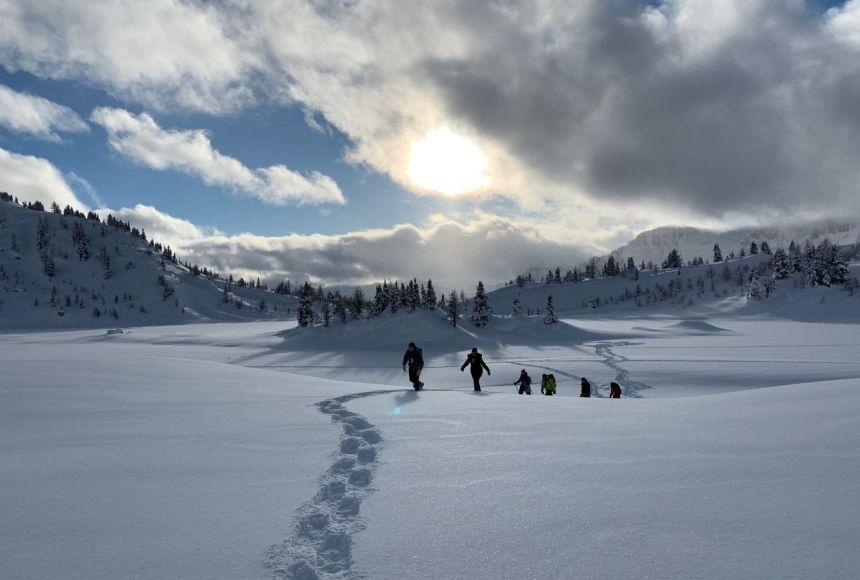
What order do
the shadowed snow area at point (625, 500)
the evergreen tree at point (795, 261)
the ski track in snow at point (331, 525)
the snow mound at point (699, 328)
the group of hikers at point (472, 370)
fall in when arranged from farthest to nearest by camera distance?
the evergreen tree at point (795, 261) < the snow mound at point (699, 328) < the group of hikers at point (472, 370) < the ski track in snow at point (331, 525) < the shadowed snow area at point (625, 500)

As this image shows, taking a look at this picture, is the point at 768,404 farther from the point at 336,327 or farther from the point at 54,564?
the point at 336,327

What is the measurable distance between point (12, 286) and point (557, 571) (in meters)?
257

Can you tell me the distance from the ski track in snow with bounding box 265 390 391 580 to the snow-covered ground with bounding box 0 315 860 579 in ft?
0.08

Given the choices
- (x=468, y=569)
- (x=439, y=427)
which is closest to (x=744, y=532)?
(x=468, y=569)

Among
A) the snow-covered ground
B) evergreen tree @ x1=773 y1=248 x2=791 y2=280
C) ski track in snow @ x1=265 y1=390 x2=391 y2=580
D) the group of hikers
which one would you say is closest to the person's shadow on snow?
the snow-covered ground

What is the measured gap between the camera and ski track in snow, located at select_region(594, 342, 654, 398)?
92.8 ft

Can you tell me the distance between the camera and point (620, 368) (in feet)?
121

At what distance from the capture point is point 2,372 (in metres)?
13.3

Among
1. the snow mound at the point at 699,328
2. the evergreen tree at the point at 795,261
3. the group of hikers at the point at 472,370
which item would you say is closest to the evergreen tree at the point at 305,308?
the snow mound at the point at 699,328

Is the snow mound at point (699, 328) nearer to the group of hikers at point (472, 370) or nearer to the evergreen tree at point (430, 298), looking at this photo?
the evergreen tree at point (430, 298)

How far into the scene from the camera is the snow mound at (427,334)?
68.5m

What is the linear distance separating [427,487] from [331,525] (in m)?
1.23

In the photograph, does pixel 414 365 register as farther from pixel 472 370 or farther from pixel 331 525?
pixel 331 525

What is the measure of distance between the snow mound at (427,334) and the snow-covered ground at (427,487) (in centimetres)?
5555
